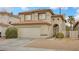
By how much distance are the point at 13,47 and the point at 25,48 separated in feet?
0.79

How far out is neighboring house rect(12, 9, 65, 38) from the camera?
5.16m

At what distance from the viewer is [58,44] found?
5129 mm

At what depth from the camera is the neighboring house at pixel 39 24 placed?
5.16m

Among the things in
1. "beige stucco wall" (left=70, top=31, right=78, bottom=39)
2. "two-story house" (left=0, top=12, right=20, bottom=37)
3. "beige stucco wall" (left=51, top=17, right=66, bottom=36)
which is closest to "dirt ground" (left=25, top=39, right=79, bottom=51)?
"beige stucco wall" (left=70, top=31, right=78, bottom=39)

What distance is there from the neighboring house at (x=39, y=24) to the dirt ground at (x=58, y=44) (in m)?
0.13

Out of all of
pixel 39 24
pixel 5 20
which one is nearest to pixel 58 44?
pixel 39 24

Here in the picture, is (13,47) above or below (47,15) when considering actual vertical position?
below

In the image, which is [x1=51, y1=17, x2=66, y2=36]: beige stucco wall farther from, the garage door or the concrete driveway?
the concrete driveway

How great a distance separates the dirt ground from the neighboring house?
128mm

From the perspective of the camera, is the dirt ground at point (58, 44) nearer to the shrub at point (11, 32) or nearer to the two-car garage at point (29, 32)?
the two-car garage at point (29, 32)

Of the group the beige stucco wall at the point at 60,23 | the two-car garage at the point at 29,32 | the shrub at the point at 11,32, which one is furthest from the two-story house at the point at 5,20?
the beige stucco wall at the point at 60,23
